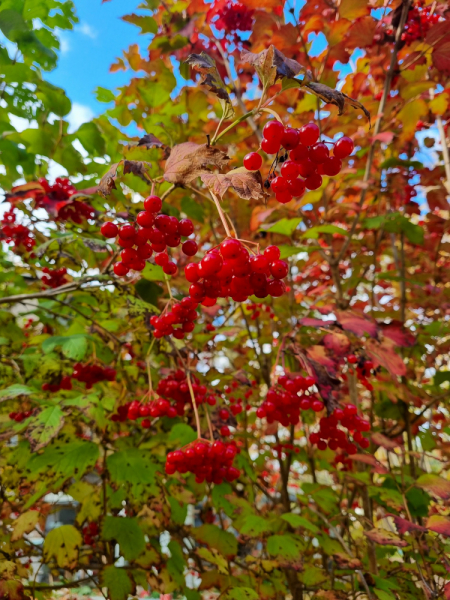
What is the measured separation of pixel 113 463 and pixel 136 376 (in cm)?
68

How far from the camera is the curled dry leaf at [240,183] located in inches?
32.3

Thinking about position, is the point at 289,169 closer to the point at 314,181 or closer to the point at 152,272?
the point at 314,181

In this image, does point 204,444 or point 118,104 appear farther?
point 118,104

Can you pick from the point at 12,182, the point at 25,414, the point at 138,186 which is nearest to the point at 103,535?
the point at 25,414

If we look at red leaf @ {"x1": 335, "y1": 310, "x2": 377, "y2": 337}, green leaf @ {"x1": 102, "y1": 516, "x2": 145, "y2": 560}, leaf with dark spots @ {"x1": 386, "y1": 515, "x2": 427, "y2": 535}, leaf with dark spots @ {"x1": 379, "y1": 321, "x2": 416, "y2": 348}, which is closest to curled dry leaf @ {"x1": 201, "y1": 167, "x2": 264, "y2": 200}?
red leaf @ {"x1": 335, "y1": 310, "x2": 377, "y2": 337}

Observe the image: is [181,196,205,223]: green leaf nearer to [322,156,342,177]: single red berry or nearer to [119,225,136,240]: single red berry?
[119,225,136,240]: single red berry

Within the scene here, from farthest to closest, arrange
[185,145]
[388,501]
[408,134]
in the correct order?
[408,134] → [388,501] → [185,145]

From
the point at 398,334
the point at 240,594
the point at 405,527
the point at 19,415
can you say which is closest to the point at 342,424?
the point at 405,527

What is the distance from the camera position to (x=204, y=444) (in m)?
1.37

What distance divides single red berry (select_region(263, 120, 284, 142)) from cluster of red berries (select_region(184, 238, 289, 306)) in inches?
9.4

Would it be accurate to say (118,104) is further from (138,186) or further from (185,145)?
(185,145)

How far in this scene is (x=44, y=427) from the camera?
4.32ft

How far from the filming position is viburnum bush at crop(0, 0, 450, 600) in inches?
41.7

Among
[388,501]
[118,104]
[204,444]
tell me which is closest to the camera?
[204,444]
